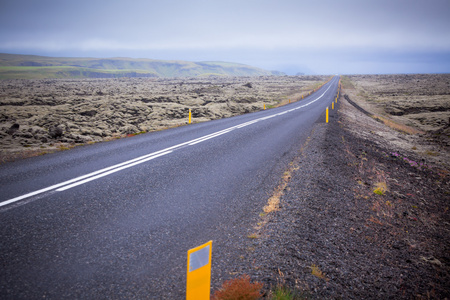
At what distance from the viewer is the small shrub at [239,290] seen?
2850 mm

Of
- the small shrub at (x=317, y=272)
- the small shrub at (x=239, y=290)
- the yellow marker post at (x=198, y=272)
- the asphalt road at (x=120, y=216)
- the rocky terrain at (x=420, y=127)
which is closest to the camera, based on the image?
the yellow marker post at (x=198, y=272)

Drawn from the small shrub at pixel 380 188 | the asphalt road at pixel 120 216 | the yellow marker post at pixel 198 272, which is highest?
the yellow marker post at pixel 198 272

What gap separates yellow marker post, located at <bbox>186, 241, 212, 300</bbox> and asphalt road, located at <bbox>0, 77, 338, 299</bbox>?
30.1 inches

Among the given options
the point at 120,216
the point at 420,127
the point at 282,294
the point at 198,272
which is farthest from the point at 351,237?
the point at 420,127

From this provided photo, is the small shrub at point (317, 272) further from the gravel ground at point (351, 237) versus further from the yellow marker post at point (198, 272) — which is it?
the yellow marker post at point (198, 272)

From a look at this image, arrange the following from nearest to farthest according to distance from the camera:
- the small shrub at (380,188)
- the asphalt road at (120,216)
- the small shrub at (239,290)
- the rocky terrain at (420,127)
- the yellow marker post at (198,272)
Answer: the yellow marker post at (198,272) < the small shrub at (239,290) < the asphalt road at (120,216) < the small shrub at (380,188) < the rocky terrain at (420,127)

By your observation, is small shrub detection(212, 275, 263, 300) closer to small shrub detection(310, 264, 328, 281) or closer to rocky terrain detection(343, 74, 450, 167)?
small shrub detection(310, 264, 328, 281)

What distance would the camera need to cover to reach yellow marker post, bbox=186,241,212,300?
2.21 metres

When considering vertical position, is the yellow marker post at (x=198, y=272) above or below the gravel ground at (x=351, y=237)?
above

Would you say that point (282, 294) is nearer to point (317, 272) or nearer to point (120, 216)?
point (317, 272)

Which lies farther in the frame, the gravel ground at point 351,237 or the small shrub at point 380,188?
the small shrub at point 380,188

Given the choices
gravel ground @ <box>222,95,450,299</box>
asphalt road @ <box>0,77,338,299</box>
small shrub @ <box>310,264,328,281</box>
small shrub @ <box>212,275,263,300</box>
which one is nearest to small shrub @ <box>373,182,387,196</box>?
gravel ground @ <box>222,95,450,299</box>

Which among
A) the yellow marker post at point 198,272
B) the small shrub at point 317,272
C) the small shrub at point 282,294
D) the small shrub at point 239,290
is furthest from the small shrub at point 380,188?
the yellow marker post at point 198,272

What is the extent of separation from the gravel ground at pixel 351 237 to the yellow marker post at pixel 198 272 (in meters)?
1.10
